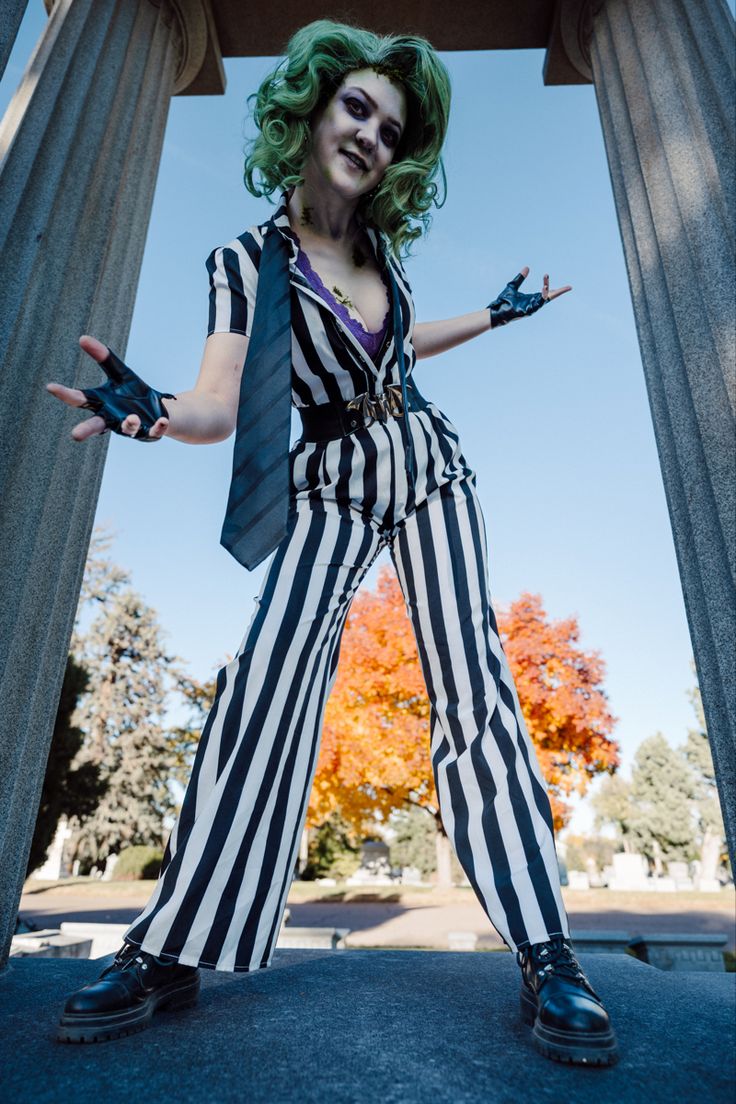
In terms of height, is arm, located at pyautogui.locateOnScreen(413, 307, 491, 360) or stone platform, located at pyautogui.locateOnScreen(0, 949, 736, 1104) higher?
arm, located at pyautogui.locateOnScreen(413, 307, 491, 360)

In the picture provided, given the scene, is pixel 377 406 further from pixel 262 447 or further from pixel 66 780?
pixel 66 780

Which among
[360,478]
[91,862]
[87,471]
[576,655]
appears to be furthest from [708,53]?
[91,862]

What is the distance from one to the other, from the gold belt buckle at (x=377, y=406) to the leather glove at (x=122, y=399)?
0.67 meters

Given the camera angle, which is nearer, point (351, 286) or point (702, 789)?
point (351, 286)

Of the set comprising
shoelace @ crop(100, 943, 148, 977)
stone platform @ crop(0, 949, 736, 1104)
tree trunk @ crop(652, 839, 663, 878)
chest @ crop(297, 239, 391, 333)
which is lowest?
tree trunk @ crop(652, 839, 663, 878)

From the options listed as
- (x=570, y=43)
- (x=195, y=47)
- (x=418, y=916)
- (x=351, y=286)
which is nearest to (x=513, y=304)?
(x=351, y=286)

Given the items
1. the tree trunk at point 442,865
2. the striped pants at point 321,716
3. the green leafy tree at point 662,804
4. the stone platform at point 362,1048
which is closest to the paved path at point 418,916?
the tree trunk at point 442,865

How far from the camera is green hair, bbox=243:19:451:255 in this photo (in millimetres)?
1902

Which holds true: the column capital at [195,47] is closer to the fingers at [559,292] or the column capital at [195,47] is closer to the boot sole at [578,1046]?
the fingers at [559,292]

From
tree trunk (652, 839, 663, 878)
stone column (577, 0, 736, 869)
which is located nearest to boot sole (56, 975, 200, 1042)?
stone column (577, 0, 736, 869)

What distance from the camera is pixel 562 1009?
46.5 inches

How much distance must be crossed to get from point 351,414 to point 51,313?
1488mm

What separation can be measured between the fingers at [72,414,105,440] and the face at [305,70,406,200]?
1.12 metres

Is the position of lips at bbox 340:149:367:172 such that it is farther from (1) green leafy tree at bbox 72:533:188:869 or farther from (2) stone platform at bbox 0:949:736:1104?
(1) green leafy tree at bbox 72:533:188:869
